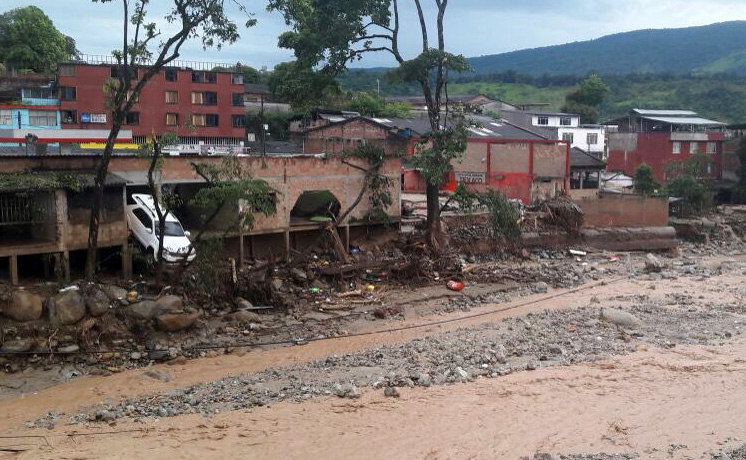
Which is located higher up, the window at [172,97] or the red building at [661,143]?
the window at [172,97]

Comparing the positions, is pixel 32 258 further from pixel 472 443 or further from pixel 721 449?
pixel 721 449

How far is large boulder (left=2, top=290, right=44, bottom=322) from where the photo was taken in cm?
1755

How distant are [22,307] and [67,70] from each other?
3453 cm

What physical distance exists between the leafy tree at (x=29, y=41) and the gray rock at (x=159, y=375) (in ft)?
164

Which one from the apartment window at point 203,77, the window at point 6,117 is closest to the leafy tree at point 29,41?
the apartment window at point 203,77

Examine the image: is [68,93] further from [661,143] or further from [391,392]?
[661,143]

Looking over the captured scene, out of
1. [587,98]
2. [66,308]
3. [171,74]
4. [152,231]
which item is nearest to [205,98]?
[171,74]

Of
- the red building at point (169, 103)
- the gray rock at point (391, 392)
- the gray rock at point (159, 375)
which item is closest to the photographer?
the gray rock at point (391, 392)

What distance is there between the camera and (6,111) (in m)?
44.7

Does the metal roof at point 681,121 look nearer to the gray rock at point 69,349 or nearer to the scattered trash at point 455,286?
the scattered trash at point 455,286

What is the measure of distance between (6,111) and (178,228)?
28668 millimetres

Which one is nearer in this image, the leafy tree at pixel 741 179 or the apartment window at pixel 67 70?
the apartment window at pixel 67 70

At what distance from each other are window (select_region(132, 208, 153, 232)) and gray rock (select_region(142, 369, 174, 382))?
20.2ft

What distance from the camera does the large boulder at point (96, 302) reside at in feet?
59.6
